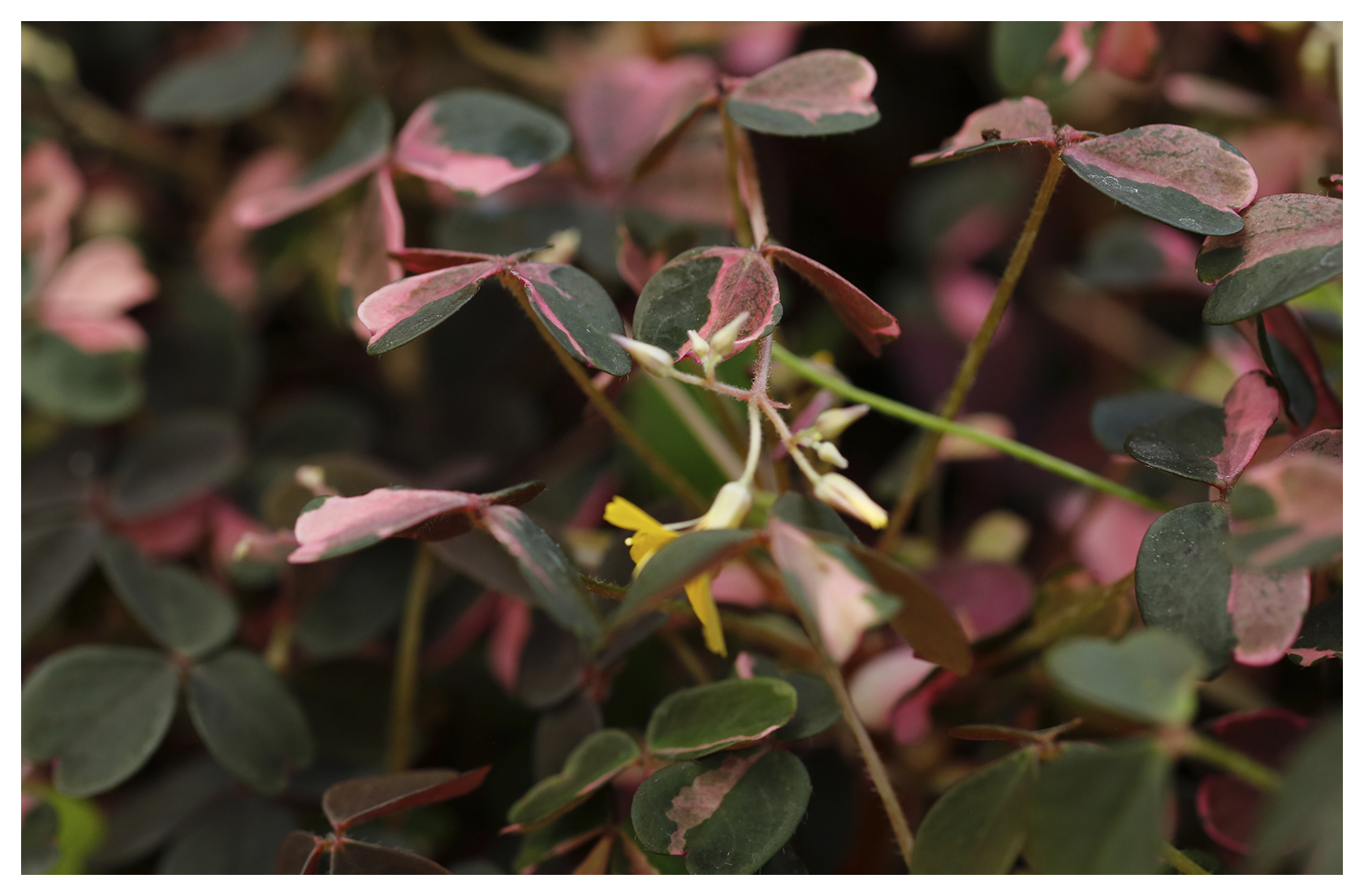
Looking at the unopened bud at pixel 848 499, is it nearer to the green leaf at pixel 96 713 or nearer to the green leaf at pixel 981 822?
the green leaf at pixel 981 822

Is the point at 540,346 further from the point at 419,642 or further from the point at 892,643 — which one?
the point at 892,643

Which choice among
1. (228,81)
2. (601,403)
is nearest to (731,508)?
(601,403)

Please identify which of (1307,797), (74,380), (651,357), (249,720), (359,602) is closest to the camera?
(1307,797)

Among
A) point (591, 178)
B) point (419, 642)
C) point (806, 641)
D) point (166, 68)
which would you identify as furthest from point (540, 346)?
point (166, 68)

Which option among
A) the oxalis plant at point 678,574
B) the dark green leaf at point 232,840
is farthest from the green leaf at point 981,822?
the dark green leaf at point 232,840

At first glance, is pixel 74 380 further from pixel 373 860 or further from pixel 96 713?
pixel 373 860

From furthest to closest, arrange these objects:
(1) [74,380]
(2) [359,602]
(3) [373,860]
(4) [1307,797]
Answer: (1) [74,380], (2) [359,602], (3) [373,860], (4) [1307,797]

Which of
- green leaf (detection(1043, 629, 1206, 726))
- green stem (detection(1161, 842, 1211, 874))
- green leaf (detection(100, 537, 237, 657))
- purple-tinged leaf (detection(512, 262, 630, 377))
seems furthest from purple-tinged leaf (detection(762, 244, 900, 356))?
green leaf (detection(100, 537, 237, 657))
